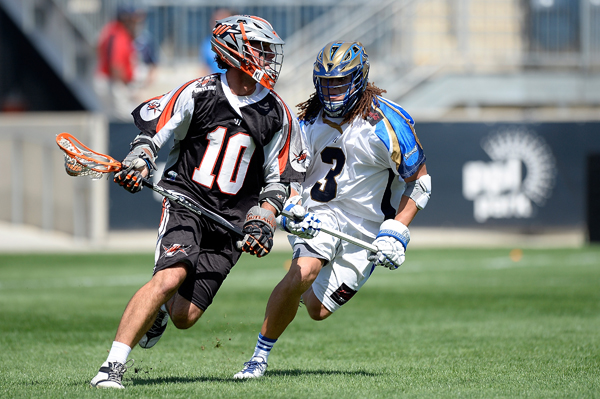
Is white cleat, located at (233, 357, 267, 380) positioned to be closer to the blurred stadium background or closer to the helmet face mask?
the helmet face mask

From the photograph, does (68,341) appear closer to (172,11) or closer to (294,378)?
(294,378)

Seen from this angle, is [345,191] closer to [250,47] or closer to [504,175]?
[250,47]

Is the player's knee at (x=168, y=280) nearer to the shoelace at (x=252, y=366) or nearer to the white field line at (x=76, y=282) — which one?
the shoelace at (x=252, y=366)

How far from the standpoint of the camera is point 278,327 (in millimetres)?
5727

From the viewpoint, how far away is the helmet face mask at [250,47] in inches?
217

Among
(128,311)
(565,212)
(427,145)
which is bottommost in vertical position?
(565,212)

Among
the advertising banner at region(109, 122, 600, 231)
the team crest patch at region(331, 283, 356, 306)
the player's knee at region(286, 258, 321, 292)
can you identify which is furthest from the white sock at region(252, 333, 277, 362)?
the advertising banner at region(109, 122, 600, 231)

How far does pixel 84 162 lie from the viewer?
524 cm

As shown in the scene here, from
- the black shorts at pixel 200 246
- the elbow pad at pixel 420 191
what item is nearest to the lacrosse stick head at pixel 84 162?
the black shorts at pixel 200 246

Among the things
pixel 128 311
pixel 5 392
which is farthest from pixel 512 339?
A: pixel 5 392

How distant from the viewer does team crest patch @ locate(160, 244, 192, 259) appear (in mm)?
5262

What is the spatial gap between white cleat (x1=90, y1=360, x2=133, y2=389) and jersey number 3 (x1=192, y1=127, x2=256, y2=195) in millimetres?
1257

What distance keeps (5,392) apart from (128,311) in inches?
30.5

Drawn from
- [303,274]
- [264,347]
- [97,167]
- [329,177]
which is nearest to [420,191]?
[329,177]
